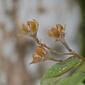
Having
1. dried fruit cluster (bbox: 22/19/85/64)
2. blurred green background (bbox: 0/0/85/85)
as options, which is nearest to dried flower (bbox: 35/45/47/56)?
dried fruit cluster (bbox: 22/19/85/64)

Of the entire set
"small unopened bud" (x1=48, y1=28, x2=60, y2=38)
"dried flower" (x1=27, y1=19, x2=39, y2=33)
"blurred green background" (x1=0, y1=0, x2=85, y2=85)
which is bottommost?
"blurred green background" (x1=0, y1=0, x2=85, y2=85)

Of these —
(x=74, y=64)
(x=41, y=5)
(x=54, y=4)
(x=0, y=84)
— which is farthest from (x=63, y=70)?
(x=54, y=4)

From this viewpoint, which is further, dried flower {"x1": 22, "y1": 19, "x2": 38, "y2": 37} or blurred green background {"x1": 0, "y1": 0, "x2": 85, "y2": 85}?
blurred green background {"x1": 0, "y1": 0, "x2": 85, "y2": 85}

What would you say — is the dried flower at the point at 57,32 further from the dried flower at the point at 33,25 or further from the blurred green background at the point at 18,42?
the blurred green background at the point at 18,42

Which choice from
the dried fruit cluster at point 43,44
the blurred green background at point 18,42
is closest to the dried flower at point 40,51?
the dried fruit cluster at point 43,44

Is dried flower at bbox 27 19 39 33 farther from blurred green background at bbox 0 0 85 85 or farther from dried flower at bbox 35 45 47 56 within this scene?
blurred green background at bbox 0 0 85 85

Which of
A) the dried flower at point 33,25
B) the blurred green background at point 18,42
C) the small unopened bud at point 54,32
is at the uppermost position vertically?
the dried flower at point 33,25

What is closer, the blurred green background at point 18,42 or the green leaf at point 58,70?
the green leaf at point 58,70

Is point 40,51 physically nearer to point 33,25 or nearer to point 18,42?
point 33,25

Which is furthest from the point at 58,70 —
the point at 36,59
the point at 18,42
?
A: the point at 18,42
